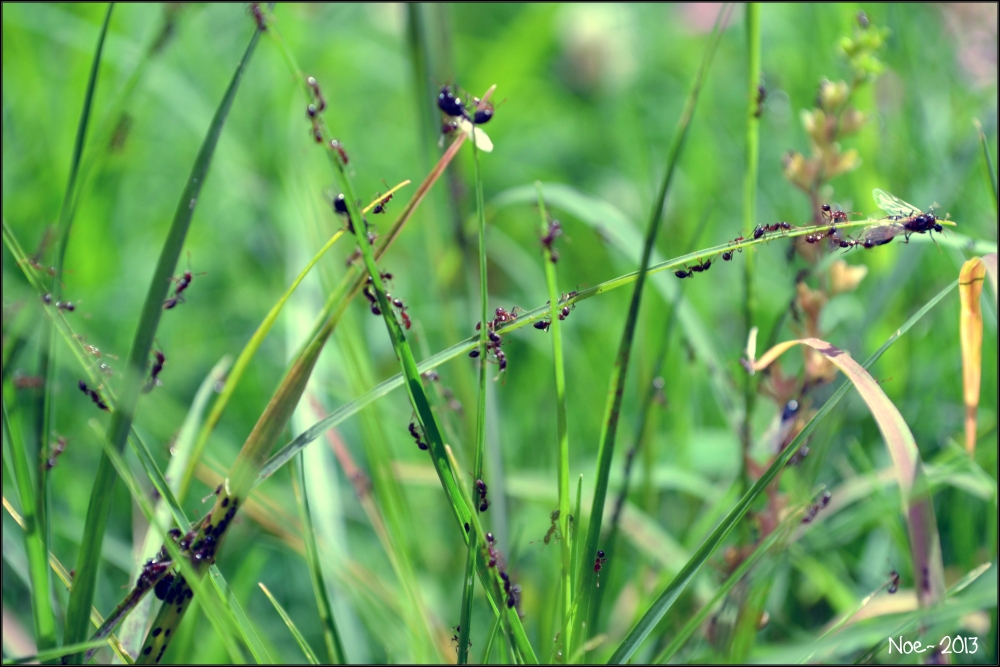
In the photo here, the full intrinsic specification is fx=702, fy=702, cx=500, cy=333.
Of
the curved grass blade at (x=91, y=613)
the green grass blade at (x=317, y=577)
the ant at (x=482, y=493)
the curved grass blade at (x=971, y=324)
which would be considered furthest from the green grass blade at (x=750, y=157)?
the curved grass blade at (x=91, y=613)

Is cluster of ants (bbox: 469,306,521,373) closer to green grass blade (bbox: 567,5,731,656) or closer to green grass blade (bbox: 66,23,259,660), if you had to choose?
green grass blade (bbox: 567,5,731,656)

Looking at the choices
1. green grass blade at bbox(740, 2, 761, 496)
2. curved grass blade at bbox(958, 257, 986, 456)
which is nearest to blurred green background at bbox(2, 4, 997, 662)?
green grass blade at bbox(740, 2, 761, 496)

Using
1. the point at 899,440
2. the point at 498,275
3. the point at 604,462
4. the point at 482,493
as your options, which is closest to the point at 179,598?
the point at 482,493

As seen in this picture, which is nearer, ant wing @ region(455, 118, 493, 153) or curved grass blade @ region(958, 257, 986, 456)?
ant wing @ region(455, 118, 493, 153)

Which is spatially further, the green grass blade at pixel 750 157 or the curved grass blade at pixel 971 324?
the green grass blade at pixel 750 157

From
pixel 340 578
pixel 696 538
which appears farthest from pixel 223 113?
pixel 696 538

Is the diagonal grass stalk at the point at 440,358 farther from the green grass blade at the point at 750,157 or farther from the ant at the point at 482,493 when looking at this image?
the green grass blade at the point at 750,157

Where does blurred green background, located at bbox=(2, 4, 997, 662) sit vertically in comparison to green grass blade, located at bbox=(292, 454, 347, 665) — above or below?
above

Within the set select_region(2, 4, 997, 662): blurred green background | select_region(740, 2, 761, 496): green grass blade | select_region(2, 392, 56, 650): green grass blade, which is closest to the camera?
select_region(2, 392, 56, 650): green grass blade
